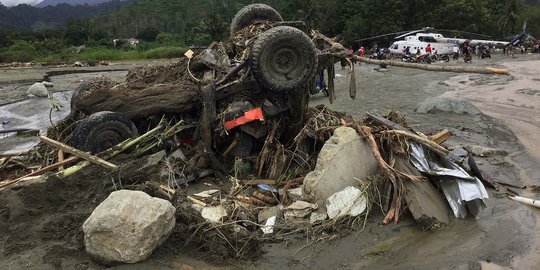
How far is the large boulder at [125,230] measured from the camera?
4.68m

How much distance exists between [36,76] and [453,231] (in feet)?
96.0

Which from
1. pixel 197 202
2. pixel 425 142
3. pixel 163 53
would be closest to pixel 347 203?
pixel 425 142

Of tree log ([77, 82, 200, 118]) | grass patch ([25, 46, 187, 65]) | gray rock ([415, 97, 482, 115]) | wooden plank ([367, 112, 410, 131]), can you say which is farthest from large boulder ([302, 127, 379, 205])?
grass patch ([25, 46, 187, 65])

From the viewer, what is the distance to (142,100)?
752cm

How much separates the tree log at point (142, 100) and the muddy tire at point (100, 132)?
15.8 inches

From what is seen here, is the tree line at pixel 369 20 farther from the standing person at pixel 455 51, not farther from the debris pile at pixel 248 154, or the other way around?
the debris pile at pixel 248 154

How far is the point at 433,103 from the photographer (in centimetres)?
1375

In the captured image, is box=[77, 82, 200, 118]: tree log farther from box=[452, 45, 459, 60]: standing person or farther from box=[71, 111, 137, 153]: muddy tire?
box=[452, 45, 459, 60]: standing person

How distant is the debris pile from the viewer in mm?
5863

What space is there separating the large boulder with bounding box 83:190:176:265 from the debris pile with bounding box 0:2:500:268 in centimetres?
13

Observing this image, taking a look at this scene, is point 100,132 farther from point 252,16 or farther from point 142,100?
point 252,16

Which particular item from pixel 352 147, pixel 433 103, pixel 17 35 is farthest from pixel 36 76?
pixel 17 35

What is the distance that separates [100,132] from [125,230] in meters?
2.64

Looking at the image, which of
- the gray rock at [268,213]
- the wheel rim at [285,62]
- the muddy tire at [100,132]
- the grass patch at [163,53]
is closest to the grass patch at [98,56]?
the grass patch at [163,53]
